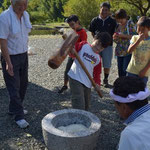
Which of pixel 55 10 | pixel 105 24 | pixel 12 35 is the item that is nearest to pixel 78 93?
pixel 12 35

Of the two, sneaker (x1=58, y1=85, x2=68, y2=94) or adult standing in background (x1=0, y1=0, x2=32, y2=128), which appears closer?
adult standing in background (x1=0, y1=0, x2=32, y2=128)

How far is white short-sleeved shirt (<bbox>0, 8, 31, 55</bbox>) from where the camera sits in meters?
2.94

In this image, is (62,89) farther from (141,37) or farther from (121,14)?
(141,37)

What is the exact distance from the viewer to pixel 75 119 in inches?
118

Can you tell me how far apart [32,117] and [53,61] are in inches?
64.2

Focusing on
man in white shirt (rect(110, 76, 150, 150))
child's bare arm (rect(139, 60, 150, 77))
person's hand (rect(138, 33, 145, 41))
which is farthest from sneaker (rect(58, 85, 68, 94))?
man in white shirt (rect(110, 76, 150, 150))

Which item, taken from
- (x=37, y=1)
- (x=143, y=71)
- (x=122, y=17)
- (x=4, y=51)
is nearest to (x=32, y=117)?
(x=4, y=51)

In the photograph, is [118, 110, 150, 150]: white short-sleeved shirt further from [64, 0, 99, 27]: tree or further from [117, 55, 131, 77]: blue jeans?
[64, 0, 99, 27]: tree

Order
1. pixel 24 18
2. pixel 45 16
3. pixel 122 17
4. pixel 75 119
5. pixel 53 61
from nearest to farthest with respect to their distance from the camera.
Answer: pixel 53 61, pixel 75 119, pixel 24 18, pixel 122 17, pixel 45 16

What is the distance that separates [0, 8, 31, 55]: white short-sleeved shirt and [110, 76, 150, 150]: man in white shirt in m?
1.87

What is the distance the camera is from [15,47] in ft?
10.3

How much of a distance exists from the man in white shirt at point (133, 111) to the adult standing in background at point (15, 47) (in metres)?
1.86

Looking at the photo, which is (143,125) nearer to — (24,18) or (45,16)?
(24,18)

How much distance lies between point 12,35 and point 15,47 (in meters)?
0.18
